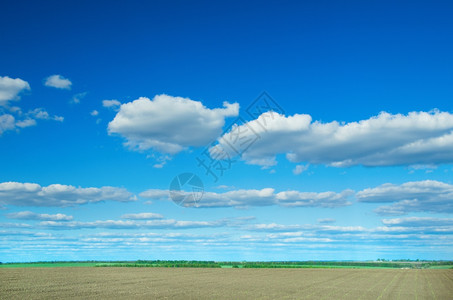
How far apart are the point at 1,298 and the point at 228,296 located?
2167 cm

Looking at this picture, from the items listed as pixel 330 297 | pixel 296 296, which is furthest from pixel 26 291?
pixel 330 297

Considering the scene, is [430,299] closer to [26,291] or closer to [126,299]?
[126,299]

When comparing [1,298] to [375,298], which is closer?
[1,298]

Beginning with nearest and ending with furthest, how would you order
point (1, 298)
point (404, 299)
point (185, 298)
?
point (1, 298) < point (185, 298) < point (404, 299)

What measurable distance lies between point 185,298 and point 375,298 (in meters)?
20.7

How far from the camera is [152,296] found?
42969 millimetres

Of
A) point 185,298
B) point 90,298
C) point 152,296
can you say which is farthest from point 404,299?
point 90,298

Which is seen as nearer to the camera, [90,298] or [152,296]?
[90,298]

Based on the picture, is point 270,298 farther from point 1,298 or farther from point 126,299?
point 1,298

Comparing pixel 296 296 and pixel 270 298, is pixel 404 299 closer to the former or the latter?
pixel 296 296

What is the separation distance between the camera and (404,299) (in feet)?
146

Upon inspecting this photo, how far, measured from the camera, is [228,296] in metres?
43.7

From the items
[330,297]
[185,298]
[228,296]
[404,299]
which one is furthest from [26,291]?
[404,299]

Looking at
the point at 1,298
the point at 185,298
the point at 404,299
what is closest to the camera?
the point at 1,298
